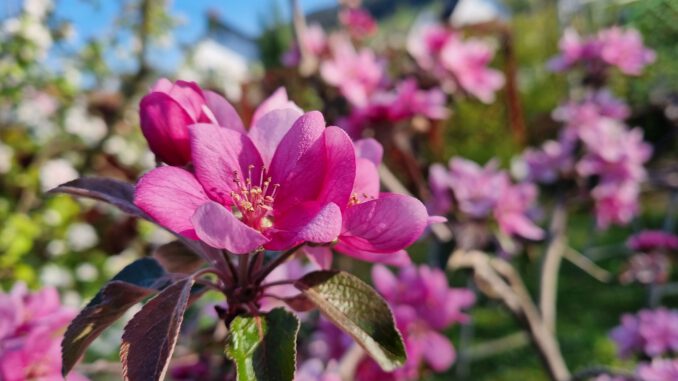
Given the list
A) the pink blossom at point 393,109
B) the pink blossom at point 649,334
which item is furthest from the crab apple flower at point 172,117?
the pink blossom at point 649,334

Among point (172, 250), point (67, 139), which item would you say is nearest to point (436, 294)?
point (172, 250)

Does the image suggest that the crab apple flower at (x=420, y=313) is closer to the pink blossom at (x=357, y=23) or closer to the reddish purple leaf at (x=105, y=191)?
the reddish purple leaf at (x=105, y=191)

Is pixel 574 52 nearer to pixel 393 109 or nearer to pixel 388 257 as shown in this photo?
pixel 393 109

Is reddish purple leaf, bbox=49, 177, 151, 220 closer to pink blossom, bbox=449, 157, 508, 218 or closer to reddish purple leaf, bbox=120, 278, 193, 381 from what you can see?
reddish purple leaf, bbox=120, 278, 193, 381

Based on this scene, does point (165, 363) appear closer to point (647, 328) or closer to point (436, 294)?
point (436, 294)

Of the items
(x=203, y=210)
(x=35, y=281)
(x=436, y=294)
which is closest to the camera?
(x=203, y=210)

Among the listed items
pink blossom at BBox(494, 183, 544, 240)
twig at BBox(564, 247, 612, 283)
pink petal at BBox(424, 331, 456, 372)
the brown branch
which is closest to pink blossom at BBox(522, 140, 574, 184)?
twig at BBox(564, 247, 612, 283)

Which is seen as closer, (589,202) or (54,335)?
(54,335)
